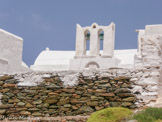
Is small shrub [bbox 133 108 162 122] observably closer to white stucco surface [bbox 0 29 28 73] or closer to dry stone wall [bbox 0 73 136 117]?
dry stone wall [bbox 0 73 136 117]

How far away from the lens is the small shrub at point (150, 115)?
662 cm

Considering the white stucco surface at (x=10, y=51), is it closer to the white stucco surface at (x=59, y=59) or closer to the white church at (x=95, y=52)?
the white church at (x=95, y=52)

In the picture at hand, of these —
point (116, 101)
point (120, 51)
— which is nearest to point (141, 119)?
point (116, 101)

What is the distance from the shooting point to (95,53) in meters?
27.2

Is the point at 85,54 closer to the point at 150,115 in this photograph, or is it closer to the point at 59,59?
the point at 59,59

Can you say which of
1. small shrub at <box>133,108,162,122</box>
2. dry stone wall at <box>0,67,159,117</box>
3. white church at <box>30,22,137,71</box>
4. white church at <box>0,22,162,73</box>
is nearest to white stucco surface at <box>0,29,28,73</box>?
white church at <box>0,22,162,73</box>

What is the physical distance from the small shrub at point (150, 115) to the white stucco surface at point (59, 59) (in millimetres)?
20046

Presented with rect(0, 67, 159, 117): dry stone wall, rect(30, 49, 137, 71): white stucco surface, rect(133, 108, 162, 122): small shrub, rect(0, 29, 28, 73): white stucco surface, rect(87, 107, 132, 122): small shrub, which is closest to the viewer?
rect(133, 108, 162, 122): small shrub

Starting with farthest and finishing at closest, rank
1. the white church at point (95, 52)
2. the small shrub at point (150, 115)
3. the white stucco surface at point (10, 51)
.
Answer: the white church at point (95, 52), the white stucco surface at point (10, 51), the small shrub at point (150, 115)

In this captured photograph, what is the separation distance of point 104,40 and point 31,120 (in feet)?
63.2

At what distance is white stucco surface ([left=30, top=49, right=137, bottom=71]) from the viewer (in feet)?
95.7

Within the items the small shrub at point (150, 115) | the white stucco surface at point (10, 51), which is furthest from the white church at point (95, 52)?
the small shrub at point (150, 115)

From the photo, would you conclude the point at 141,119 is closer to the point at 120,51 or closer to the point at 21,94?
the point at 21,94

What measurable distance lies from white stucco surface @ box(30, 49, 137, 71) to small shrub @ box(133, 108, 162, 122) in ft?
65.8
